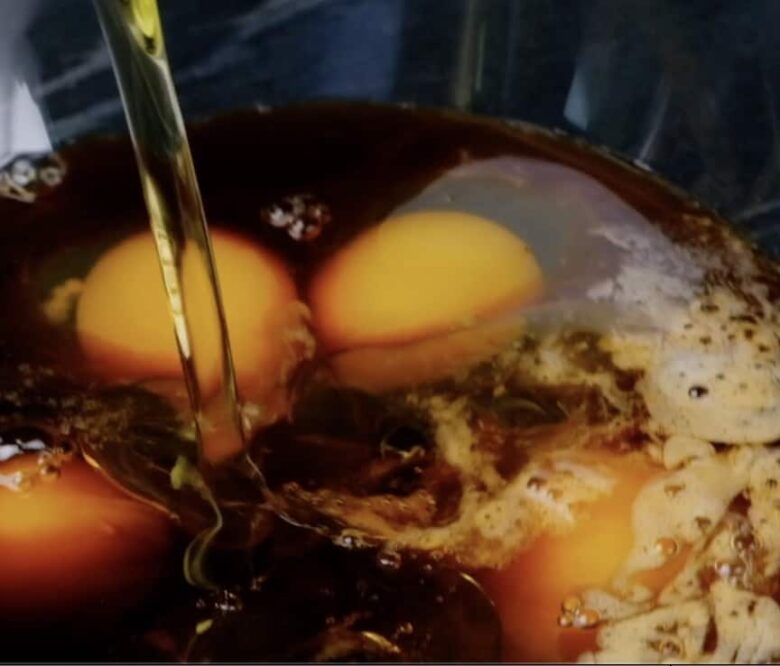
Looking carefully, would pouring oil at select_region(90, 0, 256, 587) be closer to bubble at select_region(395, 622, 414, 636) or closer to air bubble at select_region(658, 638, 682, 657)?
bubble at select_region(395, 622, 414, 636)

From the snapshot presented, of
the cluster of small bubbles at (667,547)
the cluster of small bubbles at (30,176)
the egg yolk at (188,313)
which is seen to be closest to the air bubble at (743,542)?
the cluster of small bubbles at (667,547)

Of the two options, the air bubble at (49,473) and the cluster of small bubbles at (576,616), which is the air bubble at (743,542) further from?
the air bubble at (49,473)

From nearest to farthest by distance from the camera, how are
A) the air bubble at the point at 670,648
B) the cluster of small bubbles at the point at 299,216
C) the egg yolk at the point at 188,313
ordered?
the air bubble at the point at 670,648 < the egg yolk at the point at 188,313 < the cluster of small bubbles at the point at 299,216

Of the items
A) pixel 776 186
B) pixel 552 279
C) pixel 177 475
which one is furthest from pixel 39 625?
pixel 776 186

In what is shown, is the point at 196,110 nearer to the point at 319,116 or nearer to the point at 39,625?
the point at 319,116

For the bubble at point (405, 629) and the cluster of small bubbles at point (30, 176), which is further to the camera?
the cluster of small bubbles at point (30, 176)

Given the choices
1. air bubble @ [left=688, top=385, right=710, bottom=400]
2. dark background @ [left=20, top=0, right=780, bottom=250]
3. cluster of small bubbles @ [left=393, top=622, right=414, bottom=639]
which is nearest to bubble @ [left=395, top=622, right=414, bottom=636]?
cluster of small bubbles @ [left=393, top=622, right=414, bottom=639]

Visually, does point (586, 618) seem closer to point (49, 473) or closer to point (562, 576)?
point (562, 576)
